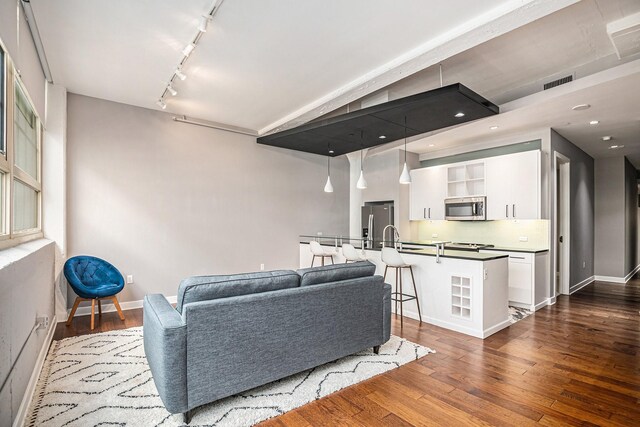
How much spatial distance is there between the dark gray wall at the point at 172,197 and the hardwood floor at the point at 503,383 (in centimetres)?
114

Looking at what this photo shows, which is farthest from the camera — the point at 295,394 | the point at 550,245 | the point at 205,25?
the point at 550,245

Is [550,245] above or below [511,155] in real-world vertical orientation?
below

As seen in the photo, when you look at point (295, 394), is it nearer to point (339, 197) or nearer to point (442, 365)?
point (442, 365)

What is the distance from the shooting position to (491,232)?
19.2ft

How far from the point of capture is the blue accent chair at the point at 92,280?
150 inches

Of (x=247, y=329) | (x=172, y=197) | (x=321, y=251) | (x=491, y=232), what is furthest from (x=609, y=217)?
(x=172, y=197)

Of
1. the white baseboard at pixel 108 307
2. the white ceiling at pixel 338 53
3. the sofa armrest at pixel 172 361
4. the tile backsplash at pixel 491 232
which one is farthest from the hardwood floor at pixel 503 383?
the white ceiling at pixel 338 53

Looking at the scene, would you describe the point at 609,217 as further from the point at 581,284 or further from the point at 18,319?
the point at 18,319

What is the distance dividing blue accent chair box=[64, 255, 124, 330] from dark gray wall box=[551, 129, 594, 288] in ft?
20.6

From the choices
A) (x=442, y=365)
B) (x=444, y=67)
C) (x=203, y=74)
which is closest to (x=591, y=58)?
(x=444, y=67)

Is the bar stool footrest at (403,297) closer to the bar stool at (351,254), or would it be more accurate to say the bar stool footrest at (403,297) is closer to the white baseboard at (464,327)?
the white baseboard at (464,327)

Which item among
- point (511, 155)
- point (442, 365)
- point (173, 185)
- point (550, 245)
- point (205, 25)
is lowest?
point (442, 365)

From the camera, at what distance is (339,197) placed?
745 centimetres

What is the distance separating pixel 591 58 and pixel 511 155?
1826 mm
